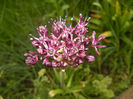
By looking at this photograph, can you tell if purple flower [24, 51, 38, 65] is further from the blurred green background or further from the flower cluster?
the blurred green background

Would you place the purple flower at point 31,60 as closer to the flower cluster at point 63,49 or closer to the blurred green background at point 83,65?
the flower cluster at point 63,49

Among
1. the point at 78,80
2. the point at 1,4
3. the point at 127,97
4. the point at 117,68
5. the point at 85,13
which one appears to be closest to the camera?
the point at 85,13

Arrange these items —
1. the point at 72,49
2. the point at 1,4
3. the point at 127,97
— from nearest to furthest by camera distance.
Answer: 1. the point at 72,49
2. the point at 127,97
3. the point at 1,4

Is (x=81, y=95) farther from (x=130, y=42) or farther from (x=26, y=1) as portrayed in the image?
(x=26, y=1)

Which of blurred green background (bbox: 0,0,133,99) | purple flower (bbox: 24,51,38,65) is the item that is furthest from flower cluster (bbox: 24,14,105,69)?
blurred green background (bbox: 0,0,133,99)

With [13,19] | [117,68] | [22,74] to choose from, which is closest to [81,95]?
[117,68]

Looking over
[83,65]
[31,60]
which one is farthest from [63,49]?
[83,65]

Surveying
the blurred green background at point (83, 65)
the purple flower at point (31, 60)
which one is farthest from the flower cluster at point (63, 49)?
the blurred green background at point (83, 65)

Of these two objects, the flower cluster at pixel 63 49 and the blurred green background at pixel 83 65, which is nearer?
the flower cluster at pixel 63 49
